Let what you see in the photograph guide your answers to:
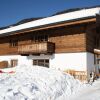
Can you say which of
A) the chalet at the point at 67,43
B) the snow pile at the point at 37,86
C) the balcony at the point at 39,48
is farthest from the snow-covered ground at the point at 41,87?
the balcony at the point at 39,48

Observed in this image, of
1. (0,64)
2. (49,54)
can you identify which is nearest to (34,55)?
(49,54)

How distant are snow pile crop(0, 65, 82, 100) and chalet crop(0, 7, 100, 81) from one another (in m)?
4.74

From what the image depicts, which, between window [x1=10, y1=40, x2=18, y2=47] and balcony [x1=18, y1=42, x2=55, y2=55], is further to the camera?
window [x1=10, y1=40, x2=18, y2=47]

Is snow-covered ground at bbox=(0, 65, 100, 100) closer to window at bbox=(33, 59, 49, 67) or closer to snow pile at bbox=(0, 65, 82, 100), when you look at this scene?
snow pile at bbox=(0, 65, 82, 100)

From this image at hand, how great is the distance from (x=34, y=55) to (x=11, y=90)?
13.1 metres

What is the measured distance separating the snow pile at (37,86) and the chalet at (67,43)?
4.74m

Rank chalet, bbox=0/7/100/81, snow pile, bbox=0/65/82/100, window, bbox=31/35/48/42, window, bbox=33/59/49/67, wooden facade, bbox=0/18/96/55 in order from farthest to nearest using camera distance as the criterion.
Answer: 1. window, bbox=31/35/48/42
2. window, bbox=33/59/49/67
3. wooden facade, bbox=0/18/96/55
4. chalet, bbox=0/7/100/81
5. snow pile, bbox=0/65/82/100

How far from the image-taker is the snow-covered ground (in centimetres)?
1032

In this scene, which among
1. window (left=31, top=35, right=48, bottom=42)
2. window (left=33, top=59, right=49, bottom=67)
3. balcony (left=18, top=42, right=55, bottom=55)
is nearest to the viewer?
balcony (left=18, top=42, right=55, bottom=55)

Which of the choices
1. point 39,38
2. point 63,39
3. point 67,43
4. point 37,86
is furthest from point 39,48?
point 37,86

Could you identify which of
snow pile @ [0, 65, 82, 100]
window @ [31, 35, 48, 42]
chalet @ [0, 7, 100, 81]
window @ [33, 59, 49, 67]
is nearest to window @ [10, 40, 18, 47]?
chalet @ [0, 7, 100, 81]

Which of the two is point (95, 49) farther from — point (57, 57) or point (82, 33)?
point (57, 57)

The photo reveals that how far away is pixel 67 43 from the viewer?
20.6 metres

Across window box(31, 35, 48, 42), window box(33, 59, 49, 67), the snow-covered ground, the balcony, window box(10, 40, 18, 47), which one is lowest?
the snow-covered ground
